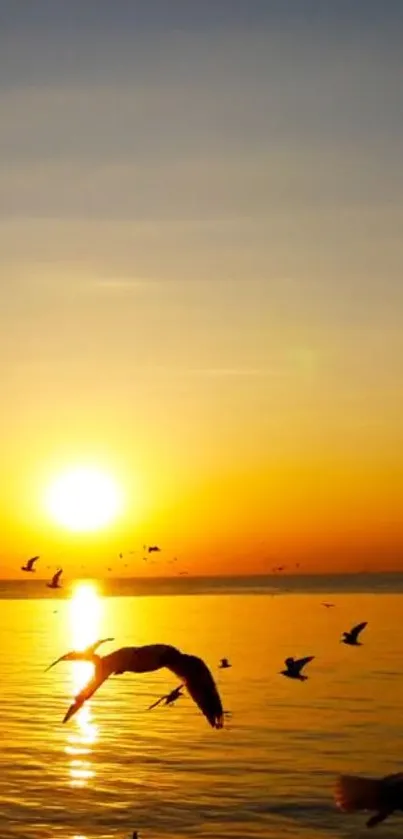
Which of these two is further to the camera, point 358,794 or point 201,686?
point 201,686

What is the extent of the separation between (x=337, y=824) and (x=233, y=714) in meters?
16.6

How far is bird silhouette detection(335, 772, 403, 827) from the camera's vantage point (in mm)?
6196

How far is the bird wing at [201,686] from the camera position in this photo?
41.9 feet

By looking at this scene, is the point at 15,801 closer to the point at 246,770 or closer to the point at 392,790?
the point at 246,770

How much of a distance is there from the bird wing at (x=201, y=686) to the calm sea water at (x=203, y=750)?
12.6 meters

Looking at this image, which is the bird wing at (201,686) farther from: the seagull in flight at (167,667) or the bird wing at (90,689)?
the bird wing at (90,689)

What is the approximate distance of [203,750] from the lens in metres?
35.2

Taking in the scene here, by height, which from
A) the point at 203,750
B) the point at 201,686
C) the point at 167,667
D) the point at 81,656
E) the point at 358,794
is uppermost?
the point at 81,656

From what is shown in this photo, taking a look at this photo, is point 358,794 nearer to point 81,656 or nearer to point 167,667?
point 167,667

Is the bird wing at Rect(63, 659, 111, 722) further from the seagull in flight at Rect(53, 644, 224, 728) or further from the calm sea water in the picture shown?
the calm sea water

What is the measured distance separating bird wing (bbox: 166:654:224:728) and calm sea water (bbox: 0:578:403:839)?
494 inches

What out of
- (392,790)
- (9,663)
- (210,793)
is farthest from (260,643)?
(392,790)

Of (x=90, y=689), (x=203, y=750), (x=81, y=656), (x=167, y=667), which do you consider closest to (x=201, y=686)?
(x=167, y=667)

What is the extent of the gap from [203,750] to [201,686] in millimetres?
23140
